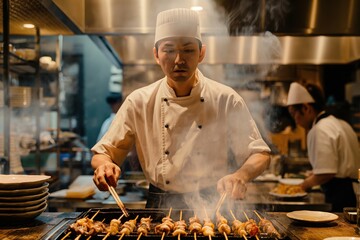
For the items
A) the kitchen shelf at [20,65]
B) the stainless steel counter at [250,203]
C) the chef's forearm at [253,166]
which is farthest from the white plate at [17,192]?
the kitchen shelf at [20,65]

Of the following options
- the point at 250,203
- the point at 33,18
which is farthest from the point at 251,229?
the point at 33,18

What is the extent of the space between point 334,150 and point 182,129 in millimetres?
2306

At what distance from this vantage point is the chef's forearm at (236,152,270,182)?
8.99ft

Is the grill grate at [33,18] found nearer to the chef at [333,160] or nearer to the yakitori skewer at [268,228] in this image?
the yakitori skewer at [268,228]

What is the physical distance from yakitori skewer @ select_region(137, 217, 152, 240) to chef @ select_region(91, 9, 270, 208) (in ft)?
2.40

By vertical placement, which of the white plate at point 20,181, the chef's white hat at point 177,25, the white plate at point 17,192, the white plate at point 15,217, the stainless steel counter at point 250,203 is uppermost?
the chef's white hat at point 177,25

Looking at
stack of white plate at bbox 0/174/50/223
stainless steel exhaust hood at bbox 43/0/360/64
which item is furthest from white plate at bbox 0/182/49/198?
stainless steel exhaust hood at bbox 43/0/360/64

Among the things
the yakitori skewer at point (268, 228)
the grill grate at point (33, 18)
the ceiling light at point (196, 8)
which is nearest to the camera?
the yakitori skewer at point (268, 228)

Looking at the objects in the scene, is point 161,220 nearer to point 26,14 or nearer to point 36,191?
point 36,191

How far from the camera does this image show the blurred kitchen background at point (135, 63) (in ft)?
14.2

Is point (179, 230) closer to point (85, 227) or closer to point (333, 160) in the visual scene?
point (85, 227)

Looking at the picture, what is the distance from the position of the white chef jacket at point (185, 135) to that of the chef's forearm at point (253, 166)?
98 millimetres

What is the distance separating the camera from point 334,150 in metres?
4.64

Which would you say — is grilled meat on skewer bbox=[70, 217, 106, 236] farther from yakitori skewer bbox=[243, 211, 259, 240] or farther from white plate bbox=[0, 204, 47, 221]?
yakitori skewer bbox=[243, 211, 259, 240]
